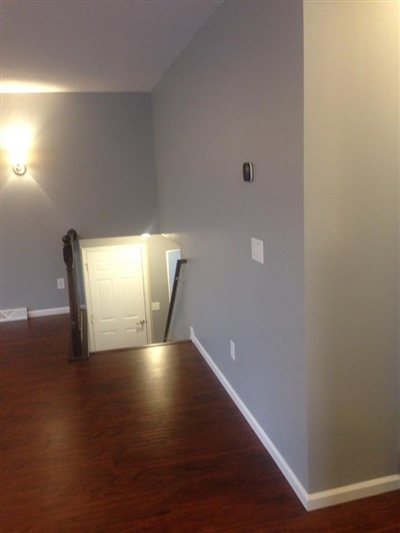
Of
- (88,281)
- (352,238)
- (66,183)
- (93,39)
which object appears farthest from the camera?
(88,281)

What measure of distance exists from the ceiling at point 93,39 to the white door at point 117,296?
2264 mm

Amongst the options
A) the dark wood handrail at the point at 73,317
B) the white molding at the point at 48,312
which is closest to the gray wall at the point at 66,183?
the white molding at the point at 48,312

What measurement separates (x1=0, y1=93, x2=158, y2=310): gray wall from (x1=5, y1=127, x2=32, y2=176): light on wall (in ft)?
0.24

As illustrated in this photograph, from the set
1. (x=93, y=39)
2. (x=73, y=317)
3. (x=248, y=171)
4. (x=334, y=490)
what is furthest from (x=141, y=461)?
(x=93, y=39)

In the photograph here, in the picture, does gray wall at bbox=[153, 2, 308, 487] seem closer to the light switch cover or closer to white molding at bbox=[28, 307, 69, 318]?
the light switch cover

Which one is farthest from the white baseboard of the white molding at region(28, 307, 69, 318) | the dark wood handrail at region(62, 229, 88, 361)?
the white molding at region(28, 307, 69, 318)

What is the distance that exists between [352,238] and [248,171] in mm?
751

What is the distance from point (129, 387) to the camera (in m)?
3.49

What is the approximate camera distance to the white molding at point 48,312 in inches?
219

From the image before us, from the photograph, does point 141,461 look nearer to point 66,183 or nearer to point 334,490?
point 334,490

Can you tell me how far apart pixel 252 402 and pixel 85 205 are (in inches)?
139

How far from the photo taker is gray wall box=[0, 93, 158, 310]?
→ 525 centimetres

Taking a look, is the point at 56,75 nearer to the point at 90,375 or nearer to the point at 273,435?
the point at 90,375

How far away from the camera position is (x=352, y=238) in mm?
1971
